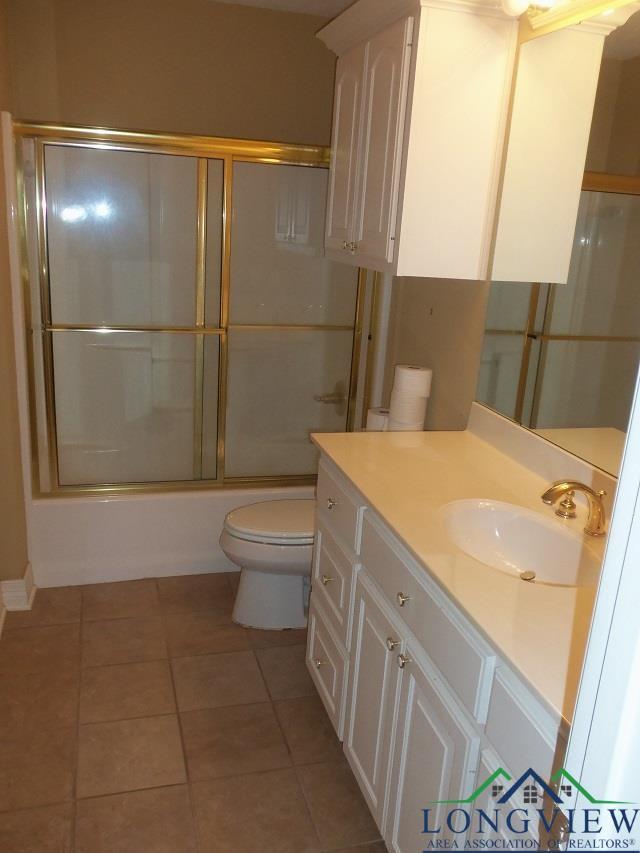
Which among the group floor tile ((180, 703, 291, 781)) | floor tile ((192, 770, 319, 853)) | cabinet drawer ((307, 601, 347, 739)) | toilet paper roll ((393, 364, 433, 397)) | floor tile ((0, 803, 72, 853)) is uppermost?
toilet paper roll ((393, 364, 433, 397))

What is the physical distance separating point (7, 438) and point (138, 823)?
60.0 inches

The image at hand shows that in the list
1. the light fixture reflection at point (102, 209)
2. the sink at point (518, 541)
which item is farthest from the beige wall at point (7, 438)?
the sink at point (518, 541)

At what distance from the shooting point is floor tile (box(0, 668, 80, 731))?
2291 millimetres

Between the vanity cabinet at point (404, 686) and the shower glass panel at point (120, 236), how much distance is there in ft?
4.42

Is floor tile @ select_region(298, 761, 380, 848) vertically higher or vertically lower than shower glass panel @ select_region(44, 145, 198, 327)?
lower

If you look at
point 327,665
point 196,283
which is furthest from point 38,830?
point 196,283

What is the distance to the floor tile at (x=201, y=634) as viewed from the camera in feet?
8.94

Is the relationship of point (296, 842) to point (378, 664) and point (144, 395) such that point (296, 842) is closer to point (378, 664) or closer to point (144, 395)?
point (378, 664)

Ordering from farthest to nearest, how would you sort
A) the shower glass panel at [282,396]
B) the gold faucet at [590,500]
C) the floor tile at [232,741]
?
the shower glass panel at [282,396] → the floor tile at [232,741] → the gold faucet at [590,500]

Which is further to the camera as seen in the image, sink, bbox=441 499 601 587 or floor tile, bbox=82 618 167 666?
floor tile, bbox=82 618 167 666

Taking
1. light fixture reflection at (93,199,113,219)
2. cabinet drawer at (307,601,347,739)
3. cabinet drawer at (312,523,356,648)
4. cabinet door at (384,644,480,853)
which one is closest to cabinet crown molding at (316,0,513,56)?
light fixture reflection at (93,199,113,219)

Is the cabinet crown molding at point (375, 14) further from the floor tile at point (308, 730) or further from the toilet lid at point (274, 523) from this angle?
Result: the floor tile at point (308, 730)

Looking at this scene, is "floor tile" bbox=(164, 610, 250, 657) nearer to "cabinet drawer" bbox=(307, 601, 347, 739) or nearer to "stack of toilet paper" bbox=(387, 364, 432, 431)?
"cabinet drawer" bbox=(307, 601, 347, 739)

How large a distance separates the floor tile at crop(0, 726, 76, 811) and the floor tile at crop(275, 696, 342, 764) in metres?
0.66
